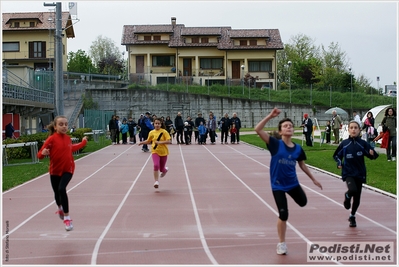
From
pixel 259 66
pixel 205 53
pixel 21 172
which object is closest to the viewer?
pixel 21 172

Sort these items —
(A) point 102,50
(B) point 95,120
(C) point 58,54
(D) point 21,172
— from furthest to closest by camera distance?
(A) point 102,50, (B) point 95,120, (C) point 58,54, (D) point 21,172

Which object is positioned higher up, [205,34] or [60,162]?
[205,34]

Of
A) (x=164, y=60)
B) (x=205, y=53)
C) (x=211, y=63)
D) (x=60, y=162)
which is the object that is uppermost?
(x=205, y=53)

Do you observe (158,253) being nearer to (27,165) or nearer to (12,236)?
(12,236)

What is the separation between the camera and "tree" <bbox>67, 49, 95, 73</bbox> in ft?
349

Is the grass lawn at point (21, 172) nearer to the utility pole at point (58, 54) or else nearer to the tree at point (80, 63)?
the utility pole at point (58, 54)

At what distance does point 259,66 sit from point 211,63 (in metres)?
5.26

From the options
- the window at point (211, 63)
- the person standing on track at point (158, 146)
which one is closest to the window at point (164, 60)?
the window at point (211, 63)

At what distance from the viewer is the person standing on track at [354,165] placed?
10891 mm

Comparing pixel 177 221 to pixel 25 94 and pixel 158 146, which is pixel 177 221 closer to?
pixel 158 146

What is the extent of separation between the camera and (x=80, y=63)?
10894cm

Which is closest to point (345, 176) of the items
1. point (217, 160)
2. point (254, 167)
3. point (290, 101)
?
point (254, 167)

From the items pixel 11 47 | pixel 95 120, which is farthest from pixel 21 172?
pixel 11 47

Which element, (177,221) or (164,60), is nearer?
(177,221)
